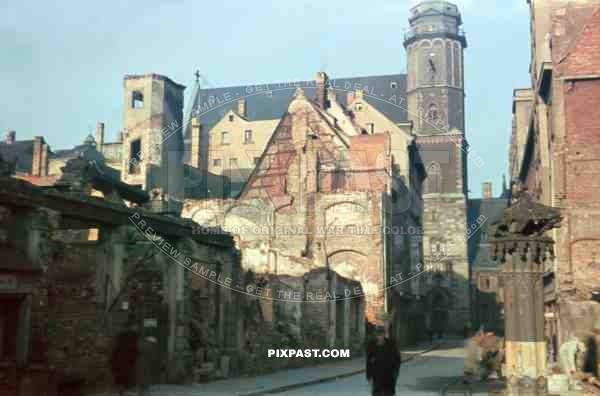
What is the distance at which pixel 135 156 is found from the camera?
162 feet

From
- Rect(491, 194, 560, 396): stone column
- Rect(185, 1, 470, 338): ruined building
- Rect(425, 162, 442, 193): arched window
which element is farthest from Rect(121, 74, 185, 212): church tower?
Rect(491, 194, 560, 396): stone column

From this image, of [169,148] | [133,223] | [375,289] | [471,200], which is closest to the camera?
[133,223]

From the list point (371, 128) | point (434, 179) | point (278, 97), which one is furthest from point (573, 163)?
point (434, 179)

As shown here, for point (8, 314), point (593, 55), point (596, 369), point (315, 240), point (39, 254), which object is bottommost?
point (596, 369)

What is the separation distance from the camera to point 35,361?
44.5 ft

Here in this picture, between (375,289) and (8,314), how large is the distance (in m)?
25.0

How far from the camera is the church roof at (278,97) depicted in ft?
198

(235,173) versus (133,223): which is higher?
(235,173)

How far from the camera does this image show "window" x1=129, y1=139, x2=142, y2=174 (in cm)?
4750

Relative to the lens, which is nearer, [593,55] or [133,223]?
[133,223]

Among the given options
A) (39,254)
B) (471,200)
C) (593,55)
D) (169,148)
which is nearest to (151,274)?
(39,254)

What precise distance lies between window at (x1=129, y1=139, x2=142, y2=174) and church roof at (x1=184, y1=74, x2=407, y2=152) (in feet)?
21.8

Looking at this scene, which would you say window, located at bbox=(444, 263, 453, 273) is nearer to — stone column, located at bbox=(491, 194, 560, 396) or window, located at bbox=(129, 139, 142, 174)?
window, located at bbox=(129, 139, 142, 174)

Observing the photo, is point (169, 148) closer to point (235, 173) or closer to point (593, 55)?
point (235, 173)
